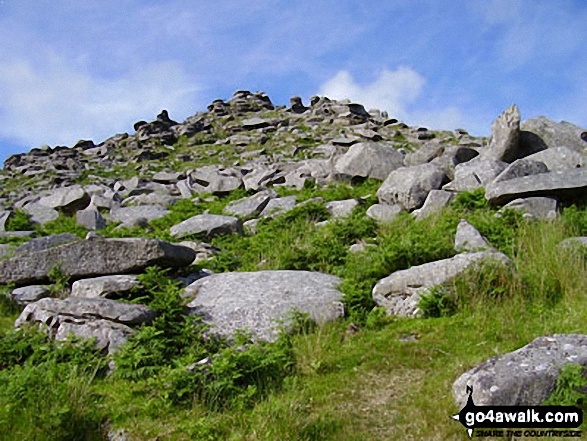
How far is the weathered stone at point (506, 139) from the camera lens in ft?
46.4

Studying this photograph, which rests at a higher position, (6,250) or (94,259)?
(6,250)

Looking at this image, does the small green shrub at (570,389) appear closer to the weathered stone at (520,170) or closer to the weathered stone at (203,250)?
the weathered stone at (520,170)

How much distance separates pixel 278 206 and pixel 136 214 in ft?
18.6

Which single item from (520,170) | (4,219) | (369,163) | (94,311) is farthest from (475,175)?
(4,219)

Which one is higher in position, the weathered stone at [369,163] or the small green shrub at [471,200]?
the weathered stone at [369,163]

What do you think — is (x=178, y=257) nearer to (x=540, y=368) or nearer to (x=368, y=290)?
(x=368, y=290)

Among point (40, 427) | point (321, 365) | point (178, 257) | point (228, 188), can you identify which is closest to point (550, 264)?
point (321, 365)

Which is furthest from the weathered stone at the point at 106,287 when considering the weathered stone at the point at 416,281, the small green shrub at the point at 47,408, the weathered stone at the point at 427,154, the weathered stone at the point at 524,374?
the weathered stone at the point at 427,154

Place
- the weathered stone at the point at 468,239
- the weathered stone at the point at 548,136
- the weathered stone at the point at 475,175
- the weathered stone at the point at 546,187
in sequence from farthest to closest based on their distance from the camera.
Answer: the weathered stone at the point at 548,136
the weathered stone at the point at 475,175
the weathered stone at the point at 546,187
the weathered stone at the point at 468,239

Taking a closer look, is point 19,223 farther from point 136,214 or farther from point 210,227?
point 210,227

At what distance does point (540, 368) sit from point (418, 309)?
2.83 m

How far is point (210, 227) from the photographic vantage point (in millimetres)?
12891

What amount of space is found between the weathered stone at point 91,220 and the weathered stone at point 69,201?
9.86 feet

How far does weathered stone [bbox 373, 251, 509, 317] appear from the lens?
7547 millimetres
